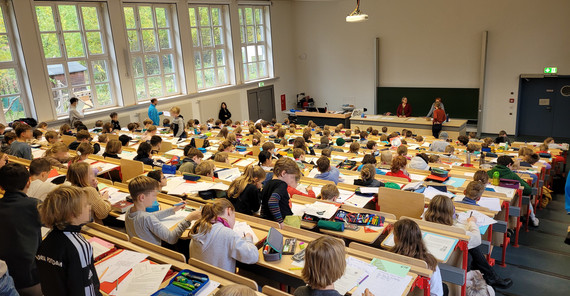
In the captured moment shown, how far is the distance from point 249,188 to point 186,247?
89cm

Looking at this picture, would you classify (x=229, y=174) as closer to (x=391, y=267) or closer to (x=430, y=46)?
(x=391, y=267)

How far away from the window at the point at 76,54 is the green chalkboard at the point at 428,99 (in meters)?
10.0

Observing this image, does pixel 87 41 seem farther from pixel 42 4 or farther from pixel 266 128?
pixel 266 128

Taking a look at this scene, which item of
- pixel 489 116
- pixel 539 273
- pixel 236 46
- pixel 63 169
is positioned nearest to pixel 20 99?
pixel 63 169

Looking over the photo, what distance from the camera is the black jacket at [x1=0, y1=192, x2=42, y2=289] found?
2.94 metres

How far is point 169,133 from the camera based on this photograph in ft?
34.4

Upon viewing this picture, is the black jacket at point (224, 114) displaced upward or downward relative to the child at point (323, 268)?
downward

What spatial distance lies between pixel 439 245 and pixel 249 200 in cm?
195

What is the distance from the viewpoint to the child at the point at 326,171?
5714mm

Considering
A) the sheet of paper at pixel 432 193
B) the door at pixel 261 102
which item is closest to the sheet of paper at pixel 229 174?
the sheet of paper at pixel 432 193

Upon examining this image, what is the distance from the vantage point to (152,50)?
1365 cm

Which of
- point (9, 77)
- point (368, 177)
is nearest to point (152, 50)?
point (9, 77)

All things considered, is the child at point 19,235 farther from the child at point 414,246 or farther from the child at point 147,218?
the child at point 414,246

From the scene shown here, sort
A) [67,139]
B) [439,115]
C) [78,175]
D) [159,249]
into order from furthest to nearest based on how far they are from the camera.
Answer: [439,115] → [67,139] → [78,175] → [159,249]
